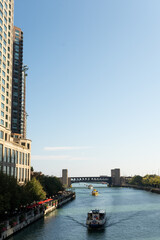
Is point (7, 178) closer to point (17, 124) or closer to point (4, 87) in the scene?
point (4, 87)

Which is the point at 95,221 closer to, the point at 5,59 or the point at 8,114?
the point at 8,114

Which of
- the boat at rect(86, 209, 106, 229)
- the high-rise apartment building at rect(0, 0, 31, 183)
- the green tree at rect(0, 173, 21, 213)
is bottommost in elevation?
the boat at rect(86, 209, 106, 229)

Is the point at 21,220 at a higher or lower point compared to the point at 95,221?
higher

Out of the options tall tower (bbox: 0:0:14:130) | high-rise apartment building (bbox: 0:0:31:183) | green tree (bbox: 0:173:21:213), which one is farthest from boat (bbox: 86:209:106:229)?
tall tower (bbox: 0:0:14:130)

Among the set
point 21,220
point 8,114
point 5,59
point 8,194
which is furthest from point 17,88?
point 8,194

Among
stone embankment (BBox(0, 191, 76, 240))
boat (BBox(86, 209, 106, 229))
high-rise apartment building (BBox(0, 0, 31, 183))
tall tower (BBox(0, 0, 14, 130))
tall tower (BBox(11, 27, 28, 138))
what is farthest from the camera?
tall tower (BBox(11, 27, 28, 138))

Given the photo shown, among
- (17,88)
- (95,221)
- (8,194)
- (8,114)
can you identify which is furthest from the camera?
(17,88)

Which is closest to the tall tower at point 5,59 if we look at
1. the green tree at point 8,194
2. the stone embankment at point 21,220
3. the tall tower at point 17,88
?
the stone embankment at point 21,220

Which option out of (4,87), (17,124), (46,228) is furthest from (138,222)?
(17,124)

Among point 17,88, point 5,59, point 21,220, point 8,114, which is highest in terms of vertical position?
point 17,88

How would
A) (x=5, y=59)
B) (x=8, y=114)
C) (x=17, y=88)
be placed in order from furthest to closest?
(x=17, y=88) → (x=8, y=114) → (x=5, y=59)

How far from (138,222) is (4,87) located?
198ft

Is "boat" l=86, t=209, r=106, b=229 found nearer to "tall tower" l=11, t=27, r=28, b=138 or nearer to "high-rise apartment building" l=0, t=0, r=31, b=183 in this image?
A: "high-rise apartment building" l=0, t=0, r=31, b=183

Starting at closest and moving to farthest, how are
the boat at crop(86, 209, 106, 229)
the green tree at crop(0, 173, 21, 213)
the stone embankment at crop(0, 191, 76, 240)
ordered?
the stone embankment at crop(0, 191, 76, 240) < the green tree at crop(0, 173, 21, 213) < the boat at crop(86, 209, 106, 229)
